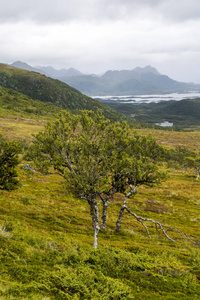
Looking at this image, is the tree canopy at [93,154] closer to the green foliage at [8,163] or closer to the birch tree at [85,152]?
the birch tree at [85,152]

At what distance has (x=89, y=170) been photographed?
805 inches

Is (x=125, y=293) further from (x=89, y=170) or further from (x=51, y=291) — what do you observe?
(x=89, y=170)

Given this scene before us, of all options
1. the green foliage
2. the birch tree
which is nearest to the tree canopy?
the birch tree

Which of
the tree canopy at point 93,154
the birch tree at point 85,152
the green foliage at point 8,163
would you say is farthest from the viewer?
the green foliage at point 8,163

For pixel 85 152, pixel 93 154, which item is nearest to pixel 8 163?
pixel 85 152

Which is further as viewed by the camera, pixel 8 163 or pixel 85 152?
pixel 8 163

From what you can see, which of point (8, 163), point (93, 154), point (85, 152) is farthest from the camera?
point (8, 163)

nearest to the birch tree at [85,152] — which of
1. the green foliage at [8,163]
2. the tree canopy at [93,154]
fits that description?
the tree canopy at [93,154]

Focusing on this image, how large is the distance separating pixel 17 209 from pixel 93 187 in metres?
13.3

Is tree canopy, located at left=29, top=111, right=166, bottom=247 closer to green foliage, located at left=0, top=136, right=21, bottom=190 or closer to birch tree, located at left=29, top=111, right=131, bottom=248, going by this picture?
birch tree, located at left=29, top=111, right=131, bottom=248

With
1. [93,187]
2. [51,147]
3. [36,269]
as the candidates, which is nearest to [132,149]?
[93,187]

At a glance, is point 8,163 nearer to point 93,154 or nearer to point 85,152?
point 85,152

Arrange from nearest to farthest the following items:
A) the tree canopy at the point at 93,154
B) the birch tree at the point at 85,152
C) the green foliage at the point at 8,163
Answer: the birch tree at the point at 85,152 < the tree canopy at the point at 93,154 < the green foliage at the point at 8,163

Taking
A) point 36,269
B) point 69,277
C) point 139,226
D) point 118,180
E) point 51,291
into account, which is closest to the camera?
point 51,291
